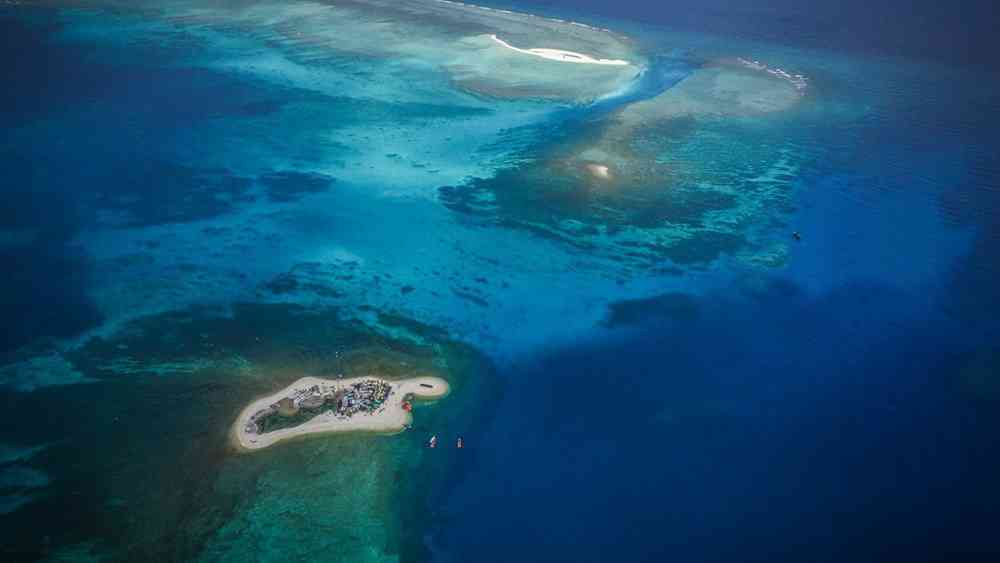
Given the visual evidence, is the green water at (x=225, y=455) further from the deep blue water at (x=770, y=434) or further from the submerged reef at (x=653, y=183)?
the submerged reef at (x=653, y=183)

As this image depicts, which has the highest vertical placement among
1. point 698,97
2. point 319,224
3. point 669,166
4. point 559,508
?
point 698,97

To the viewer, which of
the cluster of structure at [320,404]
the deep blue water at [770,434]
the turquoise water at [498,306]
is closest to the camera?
the deep blue water at [770,434]

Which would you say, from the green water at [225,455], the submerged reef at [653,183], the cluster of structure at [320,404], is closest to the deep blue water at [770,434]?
the green water at [225,455]

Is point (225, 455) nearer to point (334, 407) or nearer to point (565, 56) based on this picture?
point (334, 407)

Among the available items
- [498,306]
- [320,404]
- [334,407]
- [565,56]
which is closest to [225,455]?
[320,404]

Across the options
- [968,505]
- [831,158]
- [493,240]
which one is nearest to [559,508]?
[968,505]

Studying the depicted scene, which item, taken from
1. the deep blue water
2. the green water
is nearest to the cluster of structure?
the green water

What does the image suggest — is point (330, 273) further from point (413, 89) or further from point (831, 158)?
point (831, 158)
